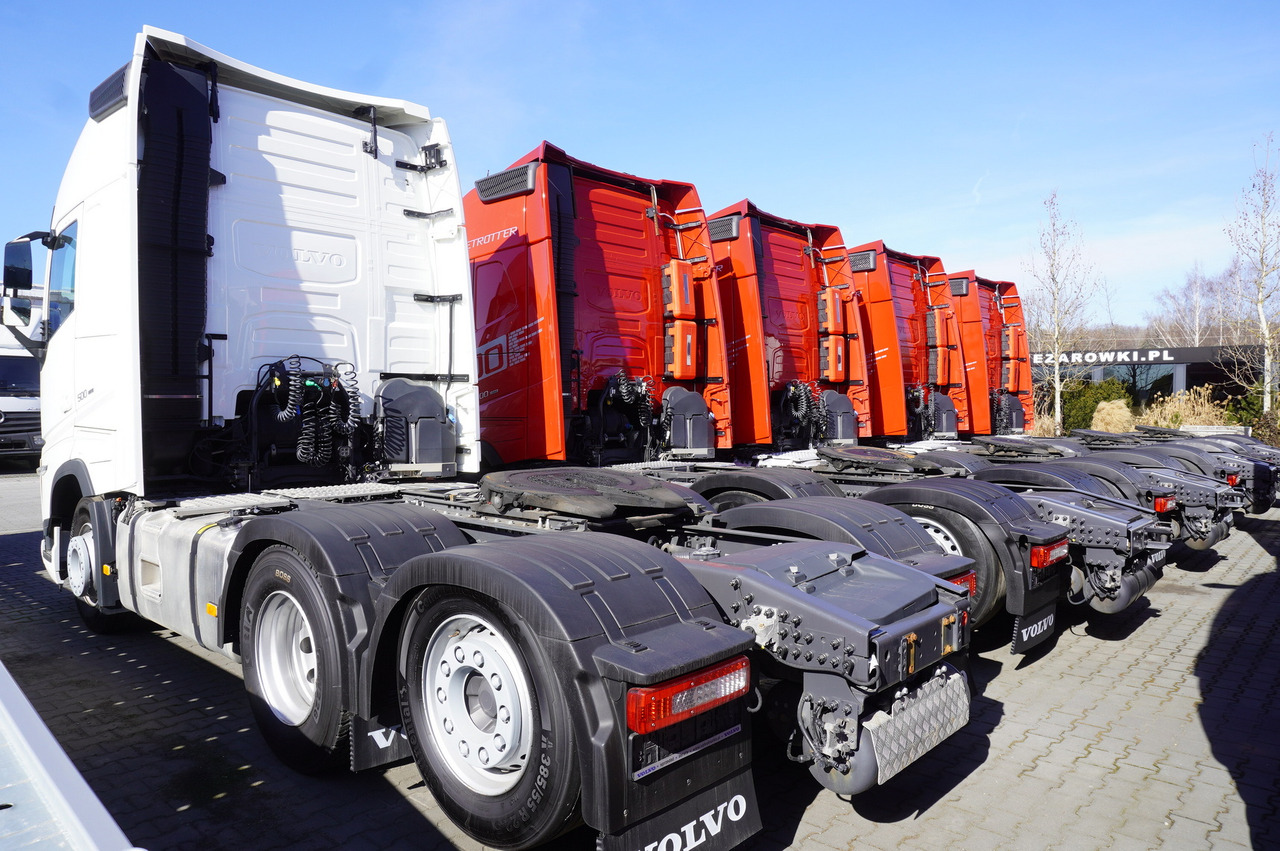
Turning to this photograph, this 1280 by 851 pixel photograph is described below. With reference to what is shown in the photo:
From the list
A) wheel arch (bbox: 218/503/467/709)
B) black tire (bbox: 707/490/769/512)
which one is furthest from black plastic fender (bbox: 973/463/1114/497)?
wheel arch (bbox: 218/503/467/709)

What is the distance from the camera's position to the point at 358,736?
10.7 ft

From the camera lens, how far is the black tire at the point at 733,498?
5.81m

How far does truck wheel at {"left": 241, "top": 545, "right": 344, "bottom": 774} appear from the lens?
340cm

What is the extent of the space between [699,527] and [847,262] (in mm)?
7754

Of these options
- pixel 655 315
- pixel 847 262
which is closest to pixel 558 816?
pixel 655 315

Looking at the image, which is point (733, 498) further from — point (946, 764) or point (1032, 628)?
point (946, 764)

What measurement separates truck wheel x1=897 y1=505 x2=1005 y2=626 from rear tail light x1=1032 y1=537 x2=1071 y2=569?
20cm

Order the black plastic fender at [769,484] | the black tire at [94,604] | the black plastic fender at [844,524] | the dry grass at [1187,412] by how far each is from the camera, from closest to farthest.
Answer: the black plastic fender at [844,524] < the black tire at [94,604] < the black plastic fender at [769,484] < the dry grass at [1187,412]

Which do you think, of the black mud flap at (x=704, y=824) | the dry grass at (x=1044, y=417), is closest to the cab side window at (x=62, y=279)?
the black mud flap at (x=704, y=824)

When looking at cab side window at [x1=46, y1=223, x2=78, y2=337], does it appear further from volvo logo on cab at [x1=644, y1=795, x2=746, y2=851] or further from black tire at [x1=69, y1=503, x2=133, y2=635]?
volvo logo on cab at [x1=644, y1=795, x2=746, y2=851]

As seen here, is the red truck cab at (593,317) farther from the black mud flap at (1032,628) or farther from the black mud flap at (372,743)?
the black mud flap at (372,743)

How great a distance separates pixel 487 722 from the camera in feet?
9.80

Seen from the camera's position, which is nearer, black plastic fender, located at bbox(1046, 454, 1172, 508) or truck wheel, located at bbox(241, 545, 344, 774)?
truck wheel, located at bbox(241, 545, 344, 774)

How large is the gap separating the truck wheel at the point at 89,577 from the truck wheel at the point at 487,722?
11.2 ft
